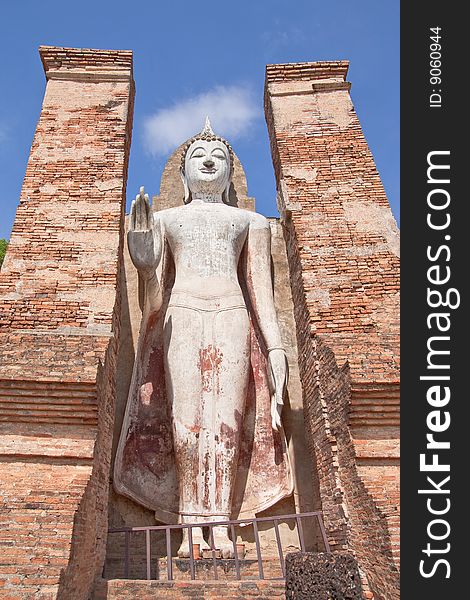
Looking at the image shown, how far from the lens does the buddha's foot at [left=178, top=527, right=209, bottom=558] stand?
539 cm

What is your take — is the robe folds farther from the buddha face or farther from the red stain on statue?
the buddha face

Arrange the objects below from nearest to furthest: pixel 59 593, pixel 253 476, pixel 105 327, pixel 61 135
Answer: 1. pixel 59 593
2. pixel 105 327
3. pixel 253 476
4. pixel 61 135

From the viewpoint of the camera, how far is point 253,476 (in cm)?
644

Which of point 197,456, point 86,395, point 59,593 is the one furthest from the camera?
point 197,456

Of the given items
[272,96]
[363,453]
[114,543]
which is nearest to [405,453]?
[363,453]

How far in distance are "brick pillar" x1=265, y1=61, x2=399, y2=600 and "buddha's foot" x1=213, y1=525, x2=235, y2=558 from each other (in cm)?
101

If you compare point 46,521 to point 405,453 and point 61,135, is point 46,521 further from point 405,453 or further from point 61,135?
point 61,135

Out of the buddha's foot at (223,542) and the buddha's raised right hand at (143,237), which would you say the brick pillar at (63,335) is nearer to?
the buddha's raised right hand at (143,237)

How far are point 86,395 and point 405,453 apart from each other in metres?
2.74

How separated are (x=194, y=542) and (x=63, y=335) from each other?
94.7 inches

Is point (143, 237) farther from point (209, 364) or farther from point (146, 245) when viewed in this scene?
point (209, 364)

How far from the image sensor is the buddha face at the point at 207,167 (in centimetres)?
767

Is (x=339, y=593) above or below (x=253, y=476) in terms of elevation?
below

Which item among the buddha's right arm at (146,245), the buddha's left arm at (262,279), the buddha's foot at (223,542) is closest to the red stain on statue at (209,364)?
the buddha's left arm at (262,279)
